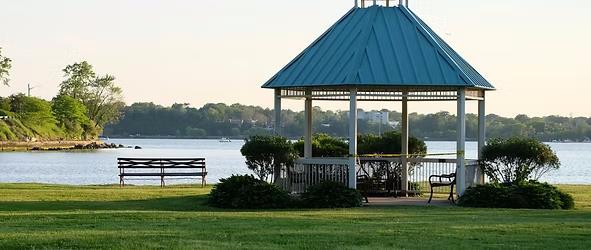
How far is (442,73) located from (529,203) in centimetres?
351

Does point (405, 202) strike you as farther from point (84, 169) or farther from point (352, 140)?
point (84, 169)

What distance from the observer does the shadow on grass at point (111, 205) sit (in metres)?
23.6

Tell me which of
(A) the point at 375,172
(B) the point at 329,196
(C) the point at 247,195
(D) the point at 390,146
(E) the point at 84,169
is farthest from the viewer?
(E) the point at 84,169

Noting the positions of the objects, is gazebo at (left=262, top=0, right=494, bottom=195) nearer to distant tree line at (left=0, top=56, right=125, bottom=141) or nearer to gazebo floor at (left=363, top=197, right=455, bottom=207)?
gazebo floor at (left=363, top=197, right=455, bottom=207)

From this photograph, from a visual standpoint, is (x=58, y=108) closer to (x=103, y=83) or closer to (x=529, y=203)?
(x=103, y=83)

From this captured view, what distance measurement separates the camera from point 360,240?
1684 cm

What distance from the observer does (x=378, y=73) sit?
26234 mm

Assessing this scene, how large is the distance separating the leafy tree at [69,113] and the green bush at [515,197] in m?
109

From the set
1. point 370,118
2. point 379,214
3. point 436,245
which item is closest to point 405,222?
point 379,214

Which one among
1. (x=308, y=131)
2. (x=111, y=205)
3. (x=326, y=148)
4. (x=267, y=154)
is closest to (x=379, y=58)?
(x=308, y=131)

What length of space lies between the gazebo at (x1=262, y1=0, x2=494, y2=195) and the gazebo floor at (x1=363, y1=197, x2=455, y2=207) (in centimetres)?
57

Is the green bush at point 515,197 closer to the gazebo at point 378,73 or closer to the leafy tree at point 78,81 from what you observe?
the gazebo at point 378,73

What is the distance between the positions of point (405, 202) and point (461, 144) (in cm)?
183

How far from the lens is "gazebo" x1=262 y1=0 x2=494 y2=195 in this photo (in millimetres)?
26188
